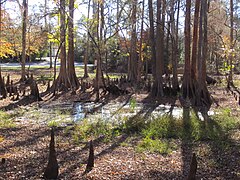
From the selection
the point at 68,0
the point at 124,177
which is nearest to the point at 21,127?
the point at 124,177

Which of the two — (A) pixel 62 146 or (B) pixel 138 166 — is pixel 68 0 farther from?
(B) pixel 138 166

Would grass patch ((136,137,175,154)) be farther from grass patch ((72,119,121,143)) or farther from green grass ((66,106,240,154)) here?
grass patch ((72,119,121,143))

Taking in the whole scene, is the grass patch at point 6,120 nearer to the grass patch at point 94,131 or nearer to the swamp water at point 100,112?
the swamp water at point 100,112

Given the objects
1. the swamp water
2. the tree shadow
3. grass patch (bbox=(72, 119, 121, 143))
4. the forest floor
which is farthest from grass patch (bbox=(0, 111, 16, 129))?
grass patch (bbox=(72, 119, 121, 143))

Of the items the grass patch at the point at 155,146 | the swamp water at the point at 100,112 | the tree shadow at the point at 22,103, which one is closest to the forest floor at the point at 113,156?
the grass patch at the point at 155,146

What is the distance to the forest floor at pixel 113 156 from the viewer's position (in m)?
4.94

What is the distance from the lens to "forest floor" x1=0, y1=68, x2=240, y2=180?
4.94m

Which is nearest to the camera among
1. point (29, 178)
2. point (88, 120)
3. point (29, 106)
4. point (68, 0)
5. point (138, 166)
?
point (29, 178)

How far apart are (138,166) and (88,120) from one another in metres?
4.18

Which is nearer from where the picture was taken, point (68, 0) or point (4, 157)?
point (4, 157)

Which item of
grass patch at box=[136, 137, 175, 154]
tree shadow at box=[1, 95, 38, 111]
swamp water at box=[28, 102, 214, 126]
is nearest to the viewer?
grass patch at box=[136, 137, 175, 154]

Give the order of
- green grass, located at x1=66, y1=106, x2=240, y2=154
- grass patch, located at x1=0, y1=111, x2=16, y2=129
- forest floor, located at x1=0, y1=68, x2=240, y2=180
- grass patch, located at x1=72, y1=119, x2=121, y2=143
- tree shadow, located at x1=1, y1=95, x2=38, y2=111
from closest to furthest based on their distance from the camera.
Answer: forest floor, located at x1=0, y1=68, x2=240, y2=180
green grass, located at x1=66, y1=106, x2=240, y2=154
grass patch, located at x1=72, y1=119, x2=121, y2=143
grass patch, located at x1=0, y1=111, x2=16, y2=129
tree shadow, located at x1=1, y1=95, x2=38, y2=111

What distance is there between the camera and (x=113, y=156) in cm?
585

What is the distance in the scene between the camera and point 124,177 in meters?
4.78
